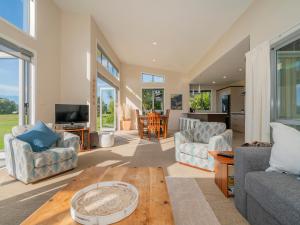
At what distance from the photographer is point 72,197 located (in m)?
1.27

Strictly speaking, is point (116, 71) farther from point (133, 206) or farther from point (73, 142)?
point (133, 206)

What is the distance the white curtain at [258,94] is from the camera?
2790mm

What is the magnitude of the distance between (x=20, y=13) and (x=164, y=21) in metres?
3.14

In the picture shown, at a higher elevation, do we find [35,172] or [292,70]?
[292,70]

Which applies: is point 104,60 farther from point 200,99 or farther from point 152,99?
point 200,99

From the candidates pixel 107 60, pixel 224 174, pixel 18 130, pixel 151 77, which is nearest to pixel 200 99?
pixel 151 77

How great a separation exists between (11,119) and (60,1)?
306 centimetres

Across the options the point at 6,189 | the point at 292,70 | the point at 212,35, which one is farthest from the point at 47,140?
the point at 212,35

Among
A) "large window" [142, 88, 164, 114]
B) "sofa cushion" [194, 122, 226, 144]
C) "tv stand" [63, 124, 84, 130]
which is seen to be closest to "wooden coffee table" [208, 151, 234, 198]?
"sofa cushion" [194, 122, 226, 144]

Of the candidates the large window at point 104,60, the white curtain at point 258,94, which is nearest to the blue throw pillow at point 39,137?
the large window at point 104,60

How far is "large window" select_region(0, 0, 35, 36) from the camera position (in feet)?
10.6

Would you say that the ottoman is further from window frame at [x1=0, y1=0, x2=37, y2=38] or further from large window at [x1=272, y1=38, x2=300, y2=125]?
large window at [x1=272, y1=38, x2=300, y2=125]

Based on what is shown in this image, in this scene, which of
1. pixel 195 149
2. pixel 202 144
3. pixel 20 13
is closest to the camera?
pixel 195 149

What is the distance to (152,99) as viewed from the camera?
9703 mm
